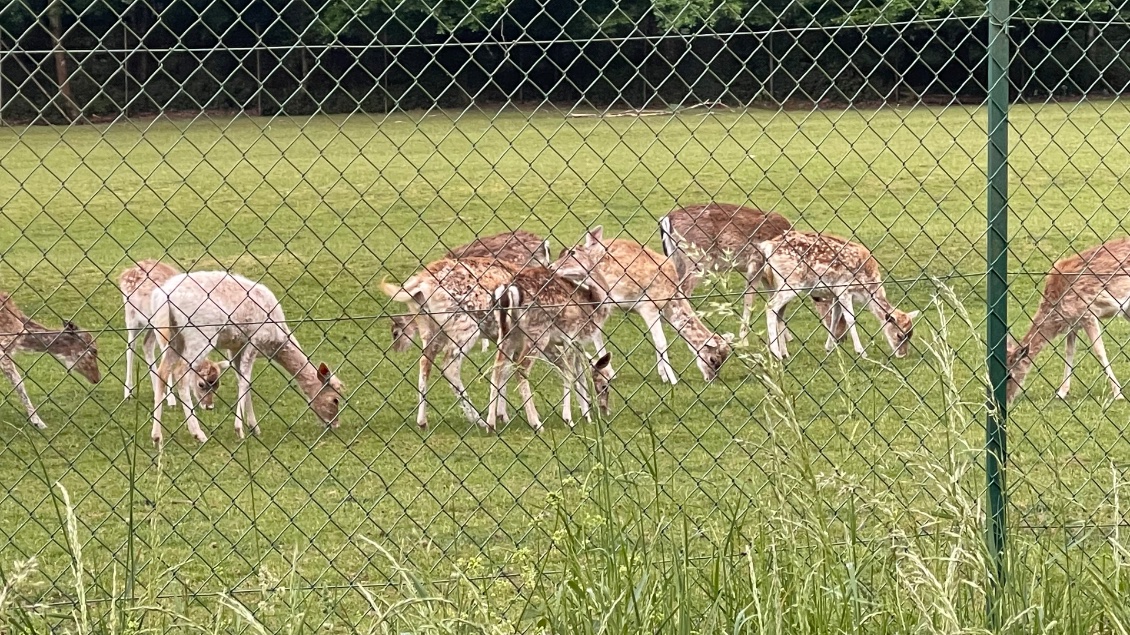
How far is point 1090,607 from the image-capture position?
3.38 m

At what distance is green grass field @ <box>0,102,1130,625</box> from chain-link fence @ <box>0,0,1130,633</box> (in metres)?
0.05

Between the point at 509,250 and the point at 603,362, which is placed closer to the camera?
the point at 603,362

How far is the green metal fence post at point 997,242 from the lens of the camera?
3887 millimetres

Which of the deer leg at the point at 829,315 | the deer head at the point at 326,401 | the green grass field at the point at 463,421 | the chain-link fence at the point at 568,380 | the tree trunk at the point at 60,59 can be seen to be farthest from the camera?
the deer leg at the point at 829,315

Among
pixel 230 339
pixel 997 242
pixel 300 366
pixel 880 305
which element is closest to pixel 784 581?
pixel 997 242

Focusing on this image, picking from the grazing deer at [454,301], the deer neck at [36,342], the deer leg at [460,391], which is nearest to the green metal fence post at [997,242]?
the deer leg at [460,391]

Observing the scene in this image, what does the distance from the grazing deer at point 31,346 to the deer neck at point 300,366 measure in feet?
3.66

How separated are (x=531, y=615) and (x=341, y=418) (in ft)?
17.5

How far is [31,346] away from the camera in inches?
364

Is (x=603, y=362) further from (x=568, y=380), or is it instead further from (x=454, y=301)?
(x=568, y=380)

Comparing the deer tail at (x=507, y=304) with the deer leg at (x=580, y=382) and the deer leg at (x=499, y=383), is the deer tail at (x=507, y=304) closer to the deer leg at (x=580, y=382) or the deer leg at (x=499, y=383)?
the deer leg at (x=499, y=383)

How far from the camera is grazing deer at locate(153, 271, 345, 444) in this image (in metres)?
7.95

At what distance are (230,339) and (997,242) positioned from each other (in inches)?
210

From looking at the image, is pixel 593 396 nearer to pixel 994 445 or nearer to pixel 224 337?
pixel 994 445
